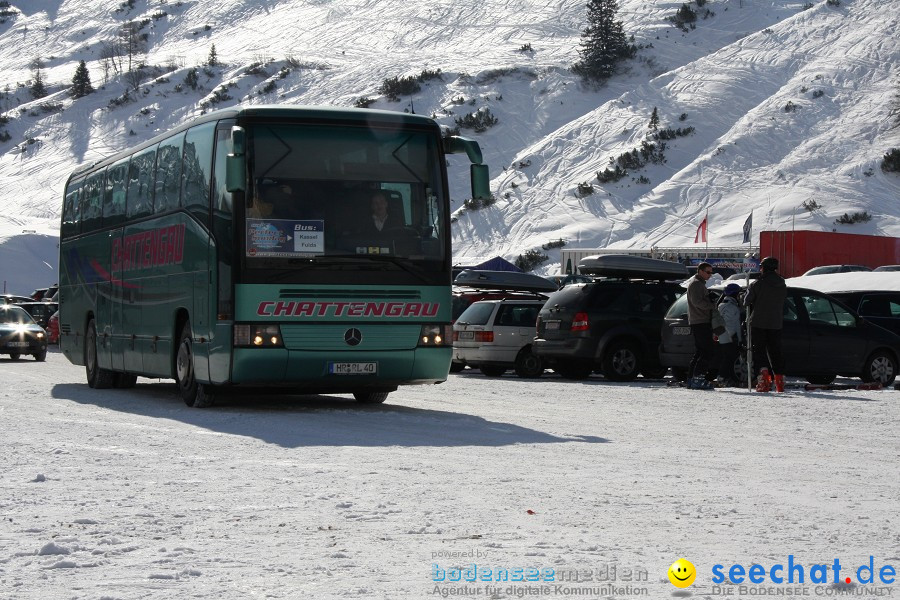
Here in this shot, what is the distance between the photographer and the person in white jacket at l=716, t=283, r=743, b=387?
21219 mm

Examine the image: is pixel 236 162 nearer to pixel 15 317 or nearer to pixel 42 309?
pixel 15 317

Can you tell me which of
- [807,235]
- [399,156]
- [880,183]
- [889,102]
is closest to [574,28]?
[889,102]

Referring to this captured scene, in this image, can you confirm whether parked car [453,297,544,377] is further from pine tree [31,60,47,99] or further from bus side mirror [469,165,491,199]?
pine tree [31,60,47,99]

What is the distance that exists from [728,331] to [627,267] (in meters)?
4.48

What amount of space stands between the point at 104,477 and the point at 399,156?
704 cm

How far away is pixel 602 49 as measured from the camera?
115 meters

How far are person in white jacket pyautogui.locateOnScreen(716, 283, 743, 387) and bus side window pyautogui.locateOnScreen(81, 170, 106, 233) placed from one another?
9.53 metres

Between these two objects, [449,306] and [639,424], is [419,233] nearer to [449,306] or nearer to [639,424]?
[449,306]

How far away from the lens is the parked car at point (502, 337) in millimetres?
26906

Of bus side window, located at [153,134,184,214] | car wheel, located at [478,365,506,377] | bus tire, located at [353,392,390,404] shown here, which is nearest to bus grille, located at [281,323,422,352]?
bus tire, located at [353,392,390,404]

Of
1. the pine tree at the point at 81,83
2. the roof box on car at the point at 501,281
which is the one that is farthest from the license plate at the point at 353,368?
the pine tree at the point at 81,83

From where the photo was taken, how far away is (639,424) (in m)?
14.8

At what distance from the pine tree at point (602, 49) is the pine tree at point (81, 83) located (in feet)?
177

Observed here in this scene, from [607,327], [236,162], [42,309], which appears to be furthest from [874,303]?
[42,309]
